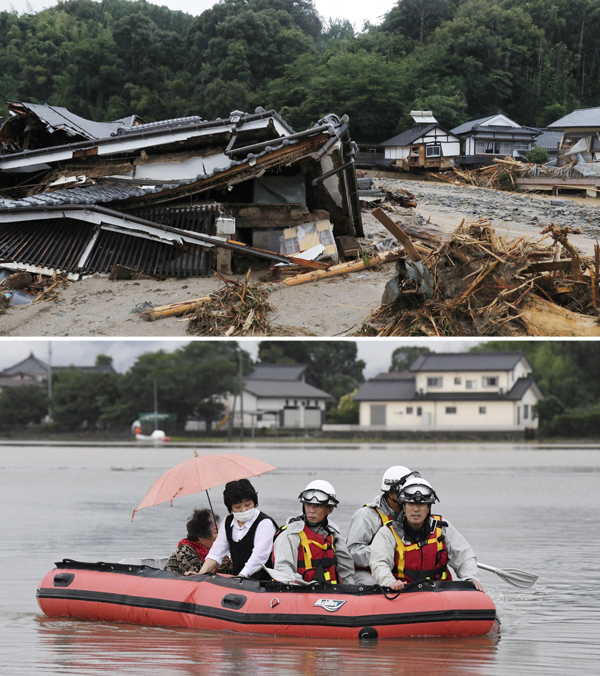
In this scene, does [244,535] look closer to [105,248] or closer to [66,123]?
[105,248]

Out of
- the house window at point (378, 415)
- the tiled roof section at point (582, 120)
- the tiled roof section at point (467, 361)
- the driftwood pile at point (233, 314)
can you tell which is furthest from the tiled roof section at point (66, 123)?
the tiled roof section at point (582, 120)

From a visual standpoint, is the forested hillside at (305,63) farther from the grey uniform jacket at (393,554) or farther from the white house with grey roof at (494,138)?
the grey uniform jacket at (393,554)

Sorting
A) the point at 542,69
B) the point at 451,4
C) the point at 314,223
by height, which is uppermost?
the point at 451,4

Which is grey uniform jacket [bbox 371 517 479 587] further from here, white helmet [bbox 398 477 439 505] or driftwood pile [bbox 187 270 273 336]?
driftwood pile [bbox 187 270 273 336]

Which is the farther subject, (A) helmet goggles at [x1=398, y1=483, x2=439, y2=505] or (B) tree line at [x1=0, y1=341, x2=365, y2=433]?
(B) tree line at [x1=0, y1=341, x2=365, y2=433]

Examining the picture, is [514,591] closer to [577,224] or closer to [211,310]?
[211,310]

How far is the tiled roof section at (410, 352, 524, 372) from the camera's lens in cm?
3030

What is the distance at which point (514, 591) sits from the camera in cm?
652

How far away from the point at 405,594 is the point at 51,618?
9.44ft

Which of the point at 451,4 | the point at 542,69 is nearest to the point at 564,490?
the point at 542,69

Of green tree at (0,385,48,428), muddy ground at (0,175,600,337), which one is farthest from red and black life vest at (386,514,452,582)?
green tree at (0,385,48,428)

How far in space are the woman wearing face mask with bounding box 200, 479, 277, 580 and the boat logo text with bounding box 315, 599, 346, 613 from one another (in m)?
0.52

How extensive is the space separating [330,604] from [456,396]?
83.0ft

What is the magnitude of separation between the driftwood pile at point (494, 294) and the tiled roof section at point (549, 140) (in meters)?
36.3
